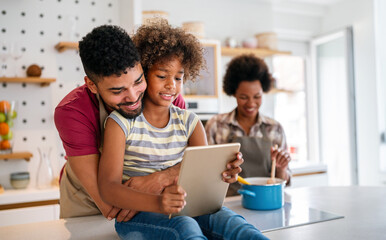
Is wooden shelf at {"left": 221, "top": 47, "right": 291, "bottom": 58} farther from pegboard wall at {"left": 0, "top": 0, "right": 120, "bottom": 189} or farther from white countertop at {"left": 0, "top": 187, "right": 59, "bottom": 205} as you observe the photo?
white countertop at {"left": 0, "top": 187, "right": 59, "bottom": 205}

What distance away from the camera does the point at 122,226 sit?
987 millimetres

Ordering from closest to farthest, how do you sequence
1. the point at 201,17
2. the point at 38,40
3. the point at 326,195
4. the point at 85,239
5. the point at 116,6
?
the point at 85,239 < the point at 326,195 < the point at 38,40 < the point at 116,6 < the point at 201,17

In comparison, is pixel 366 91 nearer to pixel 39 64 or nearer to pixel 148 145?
pixel 39 64

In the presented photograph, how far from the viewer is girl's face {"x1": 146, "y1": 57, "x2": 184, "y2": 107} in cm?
104

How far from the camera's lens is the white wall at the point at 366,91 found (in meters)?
3.62

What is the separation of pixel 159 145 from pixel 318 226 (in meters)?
0.52

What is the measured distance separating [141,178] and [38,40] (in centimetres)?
205

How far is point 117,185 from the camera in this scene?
941 millimetres

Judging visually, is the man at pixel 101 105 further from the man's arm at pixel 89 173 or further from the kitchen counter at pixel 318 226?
the kitchen counter at pixel 318 226

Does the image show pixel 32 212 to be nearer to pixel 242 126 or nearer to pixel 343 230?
pixel 242 126

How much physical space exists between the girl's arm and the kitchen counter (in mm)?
153

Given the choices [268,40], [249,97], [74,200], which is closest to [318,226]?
[74,200]

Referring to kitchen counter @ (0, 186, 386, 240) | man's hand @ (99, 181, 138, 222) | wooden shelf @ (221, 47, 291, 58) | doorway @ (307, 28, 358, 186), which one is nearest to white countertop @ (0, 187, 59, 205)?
kitchen counter @ (0, 186, 386, 240)

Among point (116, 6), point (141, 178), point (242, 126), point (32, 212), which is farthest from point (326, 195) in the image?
point (116, 6)
